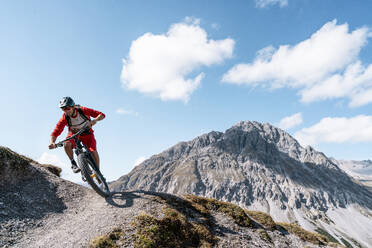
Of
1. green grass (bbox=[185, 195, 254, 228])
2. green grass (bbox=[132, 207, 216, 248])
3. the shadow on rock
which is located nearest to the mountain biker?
the shadow on rock

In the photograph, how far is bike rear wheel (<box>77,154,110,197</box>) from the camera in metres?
12.7

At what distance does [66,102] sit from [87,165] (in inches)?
155

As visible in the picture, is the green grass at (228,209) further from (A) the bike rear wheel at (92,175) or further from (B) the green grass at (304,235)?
(A) the bike rear wheel at (92,175)

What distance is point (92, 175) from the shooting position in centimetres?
1270

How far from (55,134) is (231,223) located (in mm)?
12742

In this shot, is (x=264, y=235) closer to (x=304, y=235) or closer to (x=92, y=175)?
(x=304, y=235)

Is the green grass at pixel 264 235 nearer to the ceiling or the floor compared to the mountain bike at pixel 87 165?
nearer to the floor

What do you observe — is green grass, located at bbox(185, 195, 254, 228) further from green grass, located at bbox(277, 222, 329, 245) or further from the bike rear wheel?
the bike rear wheel

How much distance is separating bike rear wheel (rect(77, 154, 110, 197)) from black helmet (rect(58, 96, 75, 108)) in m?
3.01

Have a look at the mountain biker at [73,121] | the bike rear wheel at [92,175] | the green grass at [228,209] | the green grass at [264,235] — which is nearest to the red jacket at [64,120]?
the mountain biker at [73,121]

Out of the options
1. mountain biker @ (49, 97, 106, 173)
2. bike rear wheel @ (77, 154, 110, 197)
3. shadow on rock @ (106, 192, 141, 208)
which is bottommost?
shadow on rock @ (106, 192, 141, 208)

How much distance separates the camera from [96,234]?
33.8 ft

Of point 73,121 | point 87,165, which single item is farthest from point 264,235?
point 73,121

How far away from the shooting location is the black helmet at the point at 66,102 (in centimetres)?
1188
